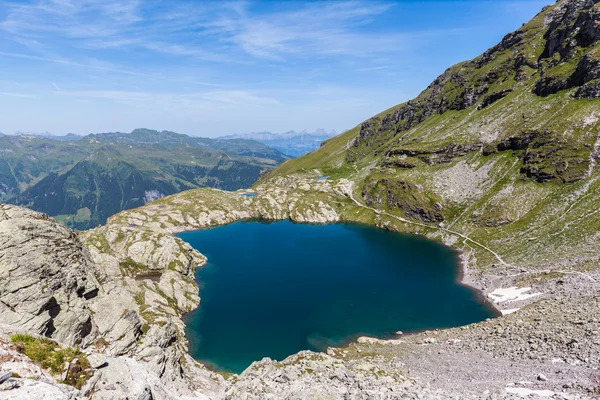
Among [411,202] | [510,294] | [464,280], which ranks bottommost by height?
[464,280]

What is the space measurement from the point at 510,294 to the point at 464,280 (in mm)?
17407

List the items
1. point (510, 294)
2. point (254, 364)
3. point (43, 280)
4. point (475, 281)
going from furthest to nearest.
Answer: point (475, 281) < point (510, 294) < point (254, 364) < point (43, 280)

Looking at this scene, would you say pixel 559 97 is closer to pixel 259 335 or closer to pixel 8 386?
pixel 259 335

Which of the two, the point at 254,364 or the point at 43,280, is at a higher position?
the point at 43,280

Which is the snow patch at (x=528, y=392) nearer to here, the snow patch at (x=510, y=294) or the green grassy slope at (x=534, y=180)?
the snow patch at (x=510, y=294)

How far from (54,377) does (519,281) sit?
113326mm

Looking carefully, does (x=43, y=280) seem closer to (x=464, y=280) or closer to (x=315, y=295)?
(x=315, y=295)

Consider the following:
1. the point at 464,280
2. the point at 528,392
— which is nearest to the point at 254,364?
the point at 528,392

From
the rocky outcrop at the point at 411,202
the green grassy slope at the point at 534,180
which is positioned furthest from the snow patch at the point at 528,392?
the rocky outcrop at the point at 411,202

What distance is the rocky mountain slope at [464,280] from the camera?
33.5 meters

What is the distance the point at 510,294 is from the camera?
93.4 m

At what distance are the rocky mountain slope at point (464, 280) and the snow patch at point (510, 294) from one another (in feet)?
2.02

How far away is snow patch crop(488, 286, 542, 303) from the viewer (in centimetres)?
8877

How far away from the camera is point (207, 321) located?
86562 mm
